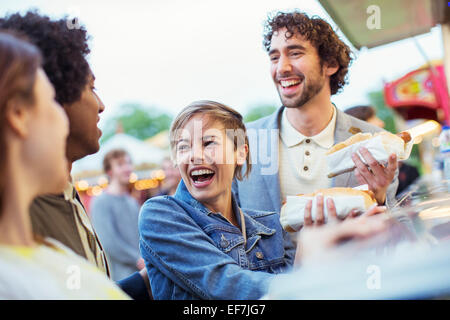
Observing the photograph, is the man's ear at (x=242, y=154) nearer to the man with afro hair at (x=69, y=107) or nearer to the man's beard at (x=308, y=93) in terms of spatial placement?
the man's beard at (x=308, y=93)

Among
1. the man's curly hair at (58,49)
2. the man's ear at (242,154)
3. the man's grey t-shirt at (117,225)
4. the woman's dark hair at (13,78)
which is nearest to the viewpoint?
the woman's dark hair at (13,78)

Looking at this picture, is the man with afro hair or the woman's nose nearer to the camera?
the man with afro hair

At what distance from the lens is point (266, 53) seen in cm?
118

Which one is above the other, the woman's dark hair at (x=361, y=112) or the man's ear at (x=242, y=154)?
the woman's dark hair at (x=361, y=112)

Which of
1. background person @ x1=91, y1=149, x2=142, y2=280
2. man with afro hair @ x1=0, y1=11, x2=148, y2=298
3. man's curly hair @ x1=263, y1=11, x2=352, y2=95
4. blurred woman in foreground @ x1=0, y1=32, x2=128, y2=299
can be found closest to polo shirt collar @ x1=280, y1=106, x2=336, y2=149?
man's curly hair @ x1=263, y1=11, x2=352, y2=95

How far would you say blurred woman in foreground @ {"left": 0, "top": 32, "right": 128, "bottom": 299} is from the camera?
0.64 metres

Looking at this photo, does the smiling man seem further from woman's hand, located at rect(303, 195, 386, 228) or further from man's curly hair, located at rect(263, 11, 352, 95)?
woman's hand, located at rect(303, 195, 386, 228)

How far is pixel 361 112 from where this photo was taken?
1.73 meters

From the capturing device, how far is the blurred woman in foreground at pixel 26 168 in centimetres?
64

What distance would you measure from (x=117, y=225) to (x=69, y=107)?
1.23 m

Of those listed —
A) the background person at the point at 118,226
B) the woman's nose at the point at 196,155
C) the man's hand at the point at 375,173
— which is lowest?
the background person at the point at 118,226

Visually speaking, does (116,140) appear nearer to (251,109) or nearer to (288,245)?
(251,109)

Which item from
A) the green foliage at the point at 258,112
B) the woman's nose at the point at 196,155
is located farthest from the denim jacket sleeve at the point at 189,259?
the green foliage at the point at 258,112
